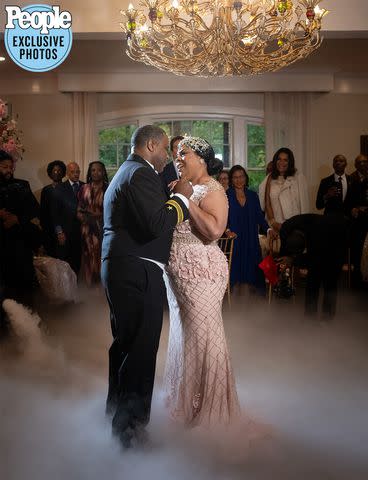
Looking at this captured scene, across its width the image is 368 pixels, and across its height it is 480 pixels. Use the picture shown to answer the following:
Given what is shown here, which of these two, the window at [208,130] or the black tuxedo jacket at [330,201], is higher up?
the window at [208,130]

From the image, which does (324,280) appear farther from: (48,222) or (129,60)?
(129,60)

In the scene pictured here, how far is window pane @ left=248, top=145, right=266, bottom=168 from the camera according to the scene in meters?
11.3

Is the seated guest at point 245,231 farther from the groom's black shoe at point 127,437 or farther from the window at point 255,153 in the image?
the window at point 255,153

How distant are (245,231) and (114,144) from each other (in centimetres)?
461

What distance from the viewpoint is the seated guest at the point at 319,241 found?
19.5 feet

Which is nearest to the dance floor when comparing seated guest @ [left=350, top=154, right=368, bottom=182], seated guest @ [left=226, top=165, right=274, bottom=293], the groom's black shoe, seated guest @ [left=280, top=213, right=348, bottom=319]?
the groom's black shoe

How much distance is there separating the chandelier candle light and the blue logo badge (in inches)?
23.4

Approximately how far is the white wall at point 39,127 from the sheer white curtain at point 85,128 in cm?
12

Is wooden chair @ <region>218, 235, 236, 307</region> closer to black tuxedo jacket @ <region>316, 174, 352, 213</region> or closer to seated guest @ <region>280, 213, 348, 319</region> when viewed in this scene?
seated guest @ <region>280, 213, 348, 319</region>

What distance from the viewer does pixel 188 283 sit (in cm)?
360

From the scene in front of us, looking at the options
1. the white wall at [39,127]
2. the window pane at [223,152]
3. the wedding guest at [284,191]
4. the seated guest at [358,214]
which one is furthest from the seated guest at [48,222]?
the window pane at [223,152]

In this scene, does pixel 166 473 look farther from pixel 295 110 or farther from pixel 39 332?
pixel 295 110

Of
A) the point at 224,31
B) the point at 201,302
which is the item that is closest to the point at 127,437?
the point at 201,302

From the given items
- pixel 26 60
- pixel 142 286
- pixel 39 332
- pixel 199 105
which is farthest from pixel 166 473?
pixel 199 105
